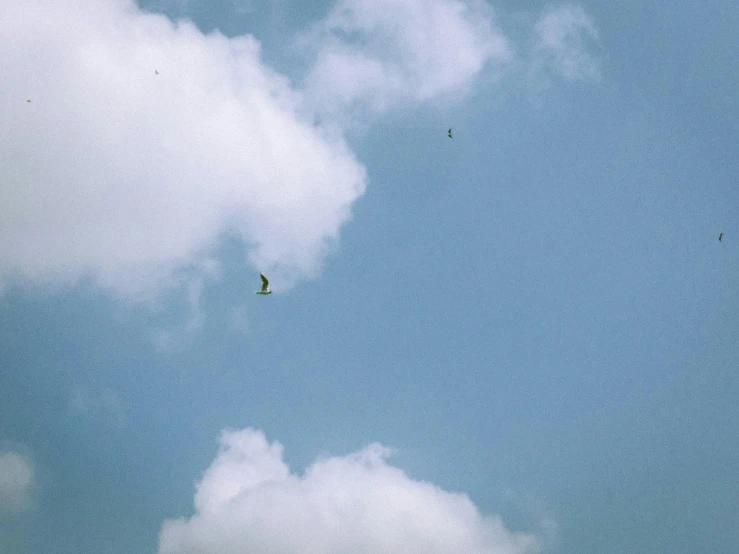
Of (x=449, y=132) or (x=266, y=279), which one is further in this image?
(x=449, y=132)

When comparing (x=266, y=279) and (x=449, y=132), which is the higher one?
(x=449, y=132)

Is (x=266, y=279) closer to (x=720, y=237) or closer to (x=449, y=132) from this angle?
(x=449, y=132)

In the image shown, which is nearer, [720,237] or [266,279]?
[266,279]

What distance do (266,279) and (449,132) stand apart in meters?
18.2

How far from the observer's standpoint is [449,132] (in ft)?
188

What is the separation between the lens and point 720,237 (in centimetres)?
5984

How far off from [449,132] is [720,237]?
23.4 meters

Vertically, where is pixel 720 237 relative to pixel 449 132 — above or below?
below

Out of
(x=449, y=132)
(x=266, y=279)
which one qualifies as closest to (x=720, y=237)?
(x=449, y=132)

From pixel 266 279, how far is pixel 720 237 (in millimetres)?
36205

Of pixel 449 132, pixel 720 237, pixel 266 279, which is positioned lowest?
pixel 266 279

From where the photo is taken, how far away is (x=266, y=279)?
52.1 meters
